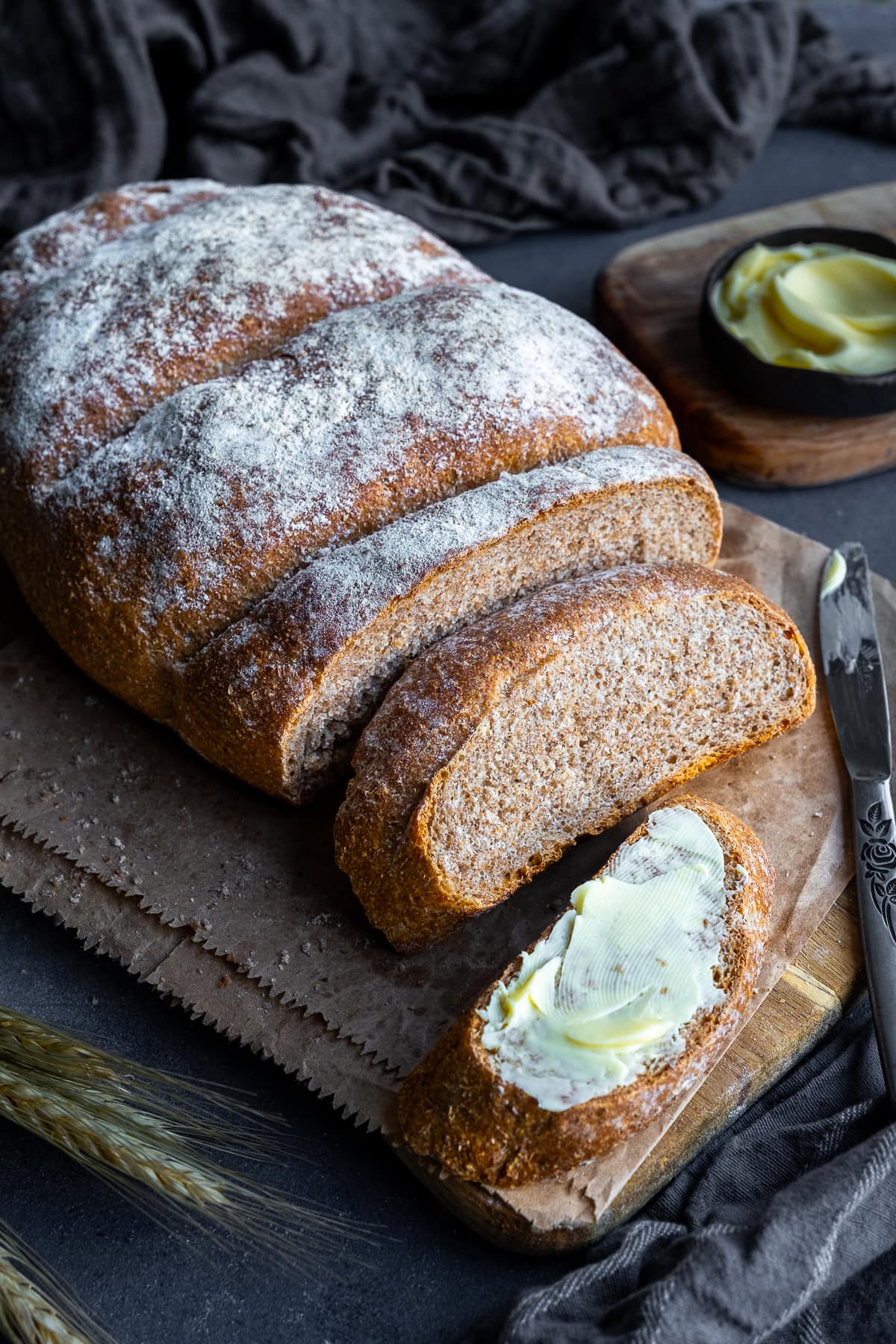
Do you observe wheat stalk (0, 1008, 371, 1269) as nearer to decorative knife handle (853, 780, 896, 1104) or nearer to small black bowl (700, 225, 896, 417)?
decorative knife handle (853, 780, 896, 1104)

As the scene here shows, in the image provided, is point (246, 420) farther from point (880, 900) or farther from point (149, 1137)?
point (880, 900)

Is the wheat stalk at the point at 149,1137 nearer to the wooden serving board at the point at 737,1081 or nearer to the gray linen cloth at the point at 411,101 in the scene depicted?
the wooden serving board at the point at 737,1081

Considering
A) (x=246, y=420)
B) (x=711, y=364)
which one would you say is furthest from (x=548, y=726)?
(x=711, y=364)

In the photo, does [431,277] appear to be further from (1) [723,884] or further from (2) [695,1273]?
(2) [695,1273]

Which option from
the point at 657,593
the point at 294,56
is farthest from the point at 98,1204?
the point at 294,56

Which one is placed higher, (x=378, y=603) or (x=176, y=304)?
(x=176, y=304)

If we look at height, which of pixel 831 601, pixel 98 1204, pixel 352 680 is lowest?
pixel 98 1204

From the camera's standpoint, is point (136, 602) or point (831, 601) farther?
point (831, 601)
